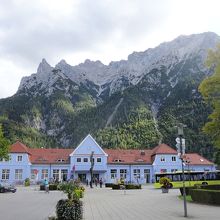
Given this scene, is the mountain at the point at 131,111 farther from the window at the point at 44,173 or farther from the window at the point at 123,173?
the window at the point at 44,173

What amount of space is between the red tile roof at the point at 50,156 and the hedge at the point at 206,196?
60.5m

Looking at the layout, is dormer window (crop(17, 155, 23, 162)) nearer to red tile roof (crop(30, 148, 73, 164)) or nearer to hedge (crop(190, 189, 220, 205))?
red tile roof (crop(30, 148, 73, 164))

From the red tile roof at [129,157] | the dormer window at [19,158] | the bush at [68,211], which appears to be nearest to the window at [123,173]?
the red tile roof at [129,157]

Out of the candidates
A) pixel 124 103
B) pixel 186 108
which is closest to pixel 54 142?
pixel 124 103

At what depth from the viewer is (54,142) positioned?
164 metres

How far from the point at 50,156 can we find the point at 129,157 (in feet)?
63.7

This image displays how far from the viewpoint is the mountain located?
14612cm

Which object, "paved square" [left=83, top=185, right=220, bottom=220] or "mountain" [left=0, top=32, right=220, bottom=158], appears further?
"mountain" [left=0, top=32, right=220, bottom=158]

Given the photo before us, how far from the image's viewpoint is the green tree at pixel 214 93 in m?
31.8

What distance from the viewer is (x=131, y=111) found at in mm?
162375

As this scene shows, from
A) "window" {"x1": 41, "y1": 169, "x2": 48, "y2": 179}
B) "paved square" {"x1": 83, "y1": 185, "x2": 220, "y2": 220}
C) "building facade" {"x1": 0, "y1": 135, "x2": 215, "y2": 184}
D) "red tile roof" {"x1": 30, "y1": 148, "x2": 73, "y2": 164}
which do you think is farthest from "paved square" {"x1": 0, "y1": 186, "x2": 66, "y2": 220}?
"red tile roof" {"x1": 30, "y1": 148, "x2": 73, "y2": 164}

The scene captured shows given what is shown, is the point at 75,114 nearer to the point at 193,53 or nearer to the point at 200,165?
the point at 193,53

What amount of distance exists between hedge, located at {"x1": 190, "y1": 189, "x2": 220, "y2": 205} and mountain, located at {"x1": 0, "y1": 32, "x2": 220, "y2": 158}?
109071 mm

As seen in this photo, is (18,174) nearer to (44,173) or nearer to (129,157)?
(44,173)
